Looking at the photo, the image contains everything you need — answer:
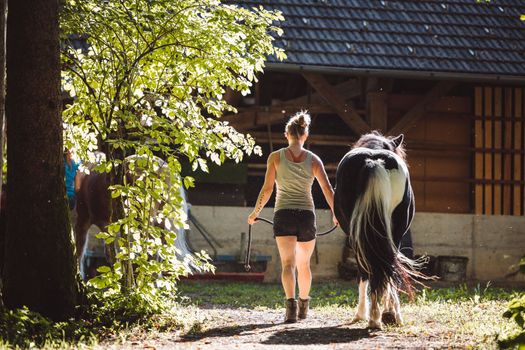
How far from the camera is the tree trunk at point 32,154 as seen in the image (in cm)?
697

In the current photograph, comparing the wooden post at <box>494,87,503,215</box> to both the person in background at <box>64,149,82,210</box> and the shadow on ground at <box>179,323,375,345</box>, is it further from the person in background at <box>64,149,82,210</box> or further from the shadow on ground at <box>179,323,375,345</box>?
the shadow on ground at <box>179,323,375,345</box>

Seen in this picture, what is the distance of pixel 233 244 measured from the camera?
15.4 meters

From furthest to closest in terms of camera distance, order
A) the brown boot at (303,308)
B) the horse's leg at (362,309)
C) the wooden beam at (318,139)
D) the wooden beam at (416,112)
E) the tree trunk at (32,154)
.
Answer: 1. the wooden beam at (318,139)
2. the wooden beam at (416,112)
3. the brown boot at (303,308)
4. the horse's leg at (362,309)
5. the tree trunk at (32,154)

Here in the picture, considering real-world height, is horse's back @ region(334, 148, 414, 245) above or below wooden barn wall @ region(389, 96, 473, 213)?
below

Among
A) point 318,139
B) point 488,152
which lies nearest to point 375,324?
point 318,139

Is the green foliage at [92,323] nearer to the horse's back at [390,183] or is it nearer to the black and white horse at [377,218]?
the black and white horse at [377,218]

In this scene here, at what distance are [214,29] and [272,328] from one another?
8.52 feet

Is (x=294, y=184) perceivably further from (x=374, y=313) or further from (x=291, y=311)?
(x=374, y=313)

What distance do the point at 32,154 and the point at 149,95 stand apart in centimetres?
147

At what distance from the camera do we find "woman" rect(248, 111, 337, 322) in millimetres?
8055

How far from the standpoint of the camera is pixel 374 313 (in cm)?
731

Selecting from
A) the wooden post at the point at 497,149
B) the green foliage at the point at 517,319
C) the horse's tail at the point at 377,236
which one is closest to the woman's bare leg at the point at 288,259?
the horse's tail at the point at 377,236

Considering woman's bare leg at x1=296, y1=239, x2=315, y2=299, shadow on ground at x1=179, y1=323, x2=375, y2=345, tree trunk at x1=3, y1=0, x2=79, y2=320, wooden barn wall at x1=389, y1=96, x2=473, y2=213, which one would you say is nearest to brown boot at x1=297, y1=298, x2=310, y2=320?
woman's bare leg at x1=296, y1=239, x2=315, y2=299

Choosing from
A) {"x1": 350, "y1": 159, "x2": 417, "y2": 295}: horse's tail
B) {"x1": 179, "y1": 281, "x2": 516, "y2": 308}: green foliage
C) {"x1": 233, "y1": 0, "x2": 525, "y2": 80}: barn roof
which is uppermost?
{"x1": 233, "y1": 0, "x2": 525, "y2": 80}: barn roof
